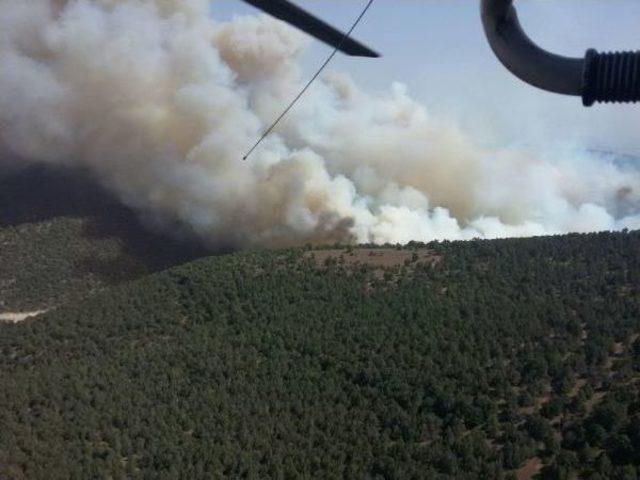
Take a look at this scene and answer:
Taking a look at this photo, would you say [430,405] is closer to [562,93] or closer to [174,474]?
[174,474]

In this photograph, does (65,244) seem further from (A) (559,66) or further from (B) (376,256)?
(A) (559,66)

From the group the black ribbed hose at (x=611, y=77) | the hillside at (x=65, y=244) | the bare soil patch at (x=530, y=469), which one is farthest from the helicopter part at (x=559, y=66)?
the hillside at (x=65, y=244)

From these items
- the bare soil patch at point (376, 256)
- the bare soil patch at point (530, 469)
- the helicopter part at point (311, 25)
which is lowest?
the bare soil patch at point (530, 469)

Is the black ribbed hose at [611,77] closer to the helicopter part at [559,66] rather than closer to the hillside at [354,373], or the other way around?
the helicopter part at [559,66]

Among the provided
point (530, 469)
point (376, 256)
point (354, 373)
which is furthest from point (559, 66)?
point (376, 256)

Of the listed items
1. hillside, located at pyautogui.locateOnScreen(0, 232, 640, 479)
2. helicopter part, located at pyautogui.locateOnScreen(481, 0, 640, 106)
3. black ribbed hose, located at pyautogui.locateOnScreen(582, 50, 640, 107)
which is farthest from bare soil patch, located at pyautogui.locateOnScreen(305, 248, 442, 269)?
black ribbed hose, located at pyautogui.locateOnScreen(582, 50, 640, 107)

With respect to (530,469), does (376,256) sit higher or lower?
higher
